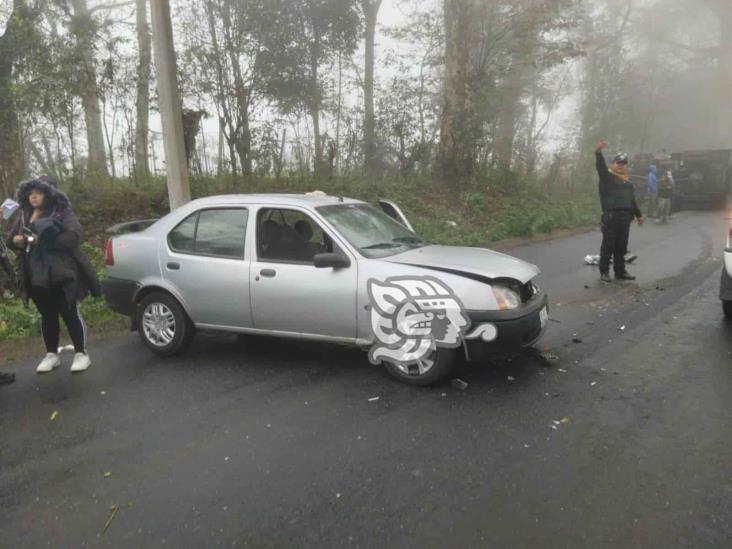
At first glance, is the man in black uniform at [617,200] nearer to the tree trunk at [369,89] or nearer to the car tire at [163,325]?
the car tire at [163,325]

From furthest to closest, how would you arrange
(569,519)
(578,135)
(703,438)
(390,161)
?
(578,135) < (390,161) < (703,438) < (569,519)

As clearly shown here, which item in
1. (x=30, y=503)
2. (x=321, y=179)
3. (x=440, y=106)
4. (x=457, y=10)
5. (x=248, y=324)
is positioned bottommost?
(x=30, y=503)

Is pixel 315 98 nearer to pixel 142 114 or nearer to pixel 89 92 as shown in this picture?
pixel 142 114

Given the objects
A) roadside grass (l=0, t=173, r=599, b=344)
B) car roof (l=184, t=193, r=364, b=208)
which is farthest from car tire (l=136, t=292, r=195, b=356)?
roadside grass (l=0, t=173, r=599, b=344)

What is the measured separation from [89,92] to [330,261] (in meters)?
9.10

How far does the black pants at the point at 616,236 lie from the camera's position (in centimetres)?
810

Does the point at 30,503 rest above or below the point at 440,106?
below

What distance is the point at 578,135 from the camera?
30984 millimetres

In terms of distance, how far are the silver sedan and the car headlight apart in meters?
0.01

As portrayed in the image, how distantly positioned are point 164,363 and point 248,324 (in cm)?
99

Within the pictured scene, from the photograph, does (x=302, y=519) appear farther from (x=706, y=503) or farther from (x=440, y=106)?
(x=440, y=106)

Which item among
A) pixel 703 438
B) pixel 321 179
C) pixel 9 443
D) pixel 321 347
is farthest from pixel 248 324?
pixel 321 179

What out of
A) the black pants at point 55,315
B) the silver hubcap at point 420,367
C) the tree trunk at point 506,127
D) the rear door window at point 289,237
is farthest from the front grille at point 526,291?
the tree trunk at point 506,127

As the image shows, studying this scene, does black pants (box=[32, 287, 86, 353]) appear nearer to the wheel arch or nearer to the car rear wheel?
the wheel arch
